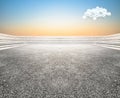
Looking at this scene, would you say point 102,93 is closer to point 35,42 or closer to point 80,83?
point 80,83

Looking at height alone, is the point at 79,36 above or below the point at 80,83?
above

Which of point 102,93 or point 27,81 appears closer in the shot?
point 102,93

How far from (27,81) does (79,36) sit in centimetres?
810

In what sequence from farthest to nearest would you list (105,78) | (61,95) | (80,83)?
(105,78), (80,83), (61,95)

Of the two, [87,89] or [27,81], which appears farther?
[27,81]

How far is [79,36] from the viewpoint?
348 inches

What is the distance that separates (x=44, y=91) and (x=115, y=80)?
1040 mm

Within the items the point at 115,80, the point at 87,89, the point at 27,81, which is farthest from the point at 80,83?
the point at 27,81

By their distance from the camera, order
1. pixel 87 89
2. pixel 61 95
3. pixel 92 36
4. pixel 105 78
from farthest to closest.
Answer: pixel 92 36
pixel 105 78
pixel 87 89
pixel 61 95

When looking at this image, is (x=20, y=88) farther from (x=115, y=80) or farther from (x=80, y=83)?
(x=115, y=80)

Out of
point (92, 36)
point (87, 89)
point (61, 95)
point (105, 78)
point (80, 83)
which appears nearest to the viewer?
point (61, 95)

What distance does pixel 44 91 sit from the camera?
106cm

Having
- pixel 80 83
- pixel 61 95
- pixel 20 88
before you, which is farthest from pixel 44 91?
pixel 80 83

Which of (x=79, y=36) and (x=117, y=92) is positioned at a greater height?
(x=79, y=36)
